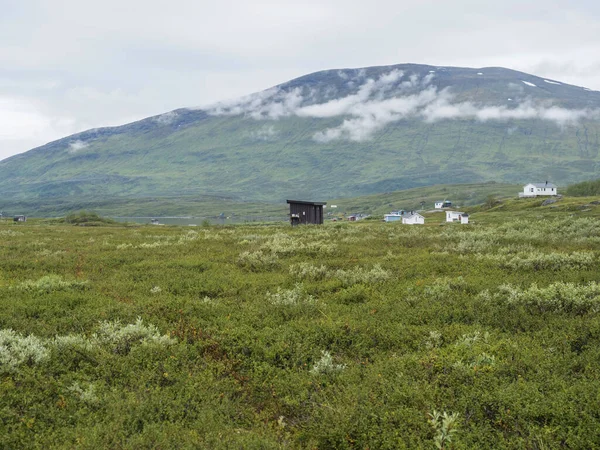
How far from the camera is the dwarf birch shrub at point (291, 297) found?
13.0 metres

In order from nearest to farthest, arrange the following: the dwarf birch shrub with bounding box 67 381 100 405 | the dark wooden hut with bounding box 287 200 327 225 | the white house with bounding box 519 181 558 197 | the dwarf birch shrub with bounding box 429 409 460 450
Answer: the dwarf birch shrub with bounding box 429 409 460 450 < the dwarf birch shrub with bounding box 67 381 100 405 < the dark wooden hut with bounding box 287 200 327 225 < the white house with bounding box 519 181 558 197

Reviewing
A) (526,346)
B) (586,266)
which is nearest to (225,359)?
(526,346)

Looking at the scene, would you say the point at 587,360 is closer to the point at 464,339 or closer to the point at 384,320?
the point at 464,339

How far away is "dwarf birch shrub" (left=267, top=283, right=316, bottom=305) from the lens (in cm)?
1298

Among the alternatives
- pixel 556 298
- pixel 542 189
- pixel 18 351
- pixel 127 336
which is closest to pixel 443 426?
pixel 127 336

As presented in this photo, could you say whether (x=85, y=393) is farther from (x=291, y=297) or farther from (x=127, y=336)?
(x=291, y=297)

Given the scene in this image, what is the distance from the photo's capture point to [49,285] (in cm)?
1464

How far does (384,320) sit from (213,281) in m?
7.33

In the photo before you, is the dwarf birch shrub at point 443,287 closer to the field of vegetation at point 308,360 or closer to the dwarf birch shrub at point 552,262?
the field of vegetation at point 308,360

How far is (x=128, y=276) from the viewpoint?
57.2 feet

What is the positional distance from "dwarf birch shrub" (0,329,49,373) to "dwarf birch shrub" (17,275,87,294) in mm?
5269

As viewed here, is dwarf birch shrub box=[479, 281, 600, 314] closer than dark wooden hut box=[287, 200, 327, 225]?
Yes

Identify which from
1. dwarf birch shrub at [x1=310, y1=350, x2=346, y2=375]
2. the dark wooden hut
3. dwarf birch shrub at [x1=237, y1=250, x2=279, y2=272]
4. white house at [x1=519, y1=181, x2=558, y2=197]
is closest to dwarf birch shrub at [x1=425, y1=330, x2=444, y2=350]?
dwarf birch shrub at [x1=310, y1=350, x2=346, y2=375]

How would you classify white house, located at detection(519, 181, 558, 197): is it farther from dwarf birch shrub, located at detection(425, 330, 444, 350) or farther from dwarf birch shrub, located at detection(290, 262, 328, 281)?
dwarf birch shrub, located at detection(425, 330, 444, 350)
